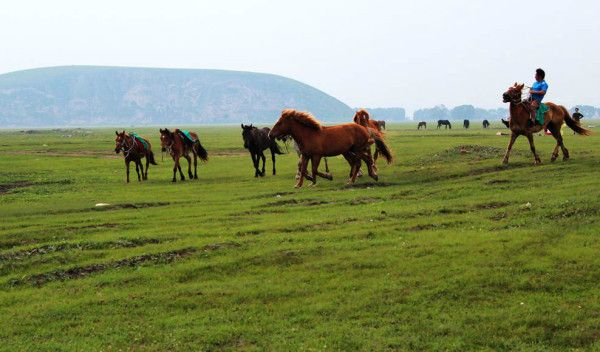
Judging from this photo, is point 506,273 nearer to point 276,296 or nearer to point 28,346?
point 276,296

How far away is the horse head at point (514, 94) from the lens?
73.8ft

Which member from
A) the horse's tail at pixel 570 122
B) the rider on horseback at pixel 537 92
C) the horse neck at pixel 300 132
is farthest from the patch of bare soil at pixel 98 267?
the horse's tail at pixel 570 122

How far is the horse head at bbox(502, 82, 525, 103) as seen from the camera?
73.8ft

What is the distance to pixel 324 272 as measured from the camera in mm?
11891

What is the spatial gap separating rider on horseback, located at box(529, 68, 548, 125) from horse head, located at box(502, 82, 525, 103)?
42 cm

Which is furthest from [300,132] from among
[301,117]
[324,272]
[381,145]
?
[324,272]

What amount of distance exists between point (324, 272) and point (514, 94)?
13261 mm

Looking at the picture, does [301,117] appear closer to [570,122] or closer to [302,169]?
[302,169]

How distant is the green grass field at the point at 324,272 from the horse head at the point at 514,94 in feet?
9.44

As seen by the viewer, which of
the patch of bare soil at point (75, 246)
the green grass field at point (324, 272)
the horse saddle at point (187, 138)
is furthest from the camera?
the horse saddle at point (187, 138)

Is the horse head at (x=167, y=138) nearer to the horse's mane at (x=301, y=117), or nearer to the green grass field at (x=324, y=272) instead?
the horse's mane at (x=301, y=117)

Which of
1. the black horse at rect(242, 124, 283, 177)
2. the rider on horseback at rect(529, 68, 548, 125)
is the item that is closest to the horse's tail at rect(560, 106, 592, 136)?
the rider on horseback at rect(529, 68, 548, 125)

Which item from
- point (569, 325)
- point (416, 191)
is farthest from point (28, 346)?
point (416, 191)

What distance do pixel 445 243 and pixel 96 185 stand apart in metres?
20.5
